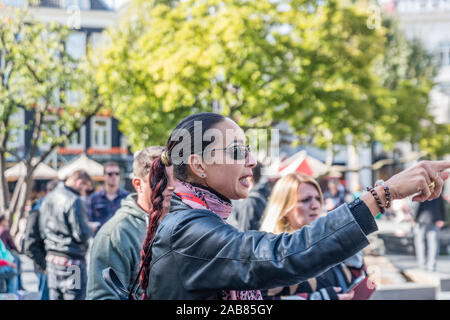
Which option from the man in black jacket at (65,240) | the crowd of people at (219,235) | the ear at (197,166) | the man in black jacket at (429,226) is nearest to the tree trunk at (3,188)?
the man in black jacket at (65,240)

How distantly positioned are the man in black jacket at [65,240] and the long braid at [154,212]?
11.2ft

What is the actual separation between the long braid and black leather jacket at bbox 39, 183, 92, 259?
3.49 meters

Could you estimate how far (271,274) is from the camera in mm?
1557

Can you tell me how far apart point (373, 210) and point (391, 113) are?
19447 mm

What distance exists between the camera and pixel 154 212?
2.18m

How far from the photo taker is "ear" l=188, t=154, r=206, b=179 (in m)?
1.90

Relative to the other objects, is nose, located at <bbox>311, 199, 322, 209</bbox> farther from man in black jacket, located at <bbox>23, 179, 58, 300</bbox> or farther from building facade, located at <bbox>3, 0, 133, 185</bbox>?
building facade, located at <bbox>3, 0, 133, 185</bbox>

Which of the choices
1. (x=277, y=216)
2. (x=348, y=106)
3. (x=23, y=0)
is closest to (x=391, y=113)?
(x=348, y=106)

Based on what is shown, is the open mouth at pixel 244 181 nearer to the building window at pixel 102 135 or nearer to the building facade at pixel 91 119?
the building facade at pixel 91 119

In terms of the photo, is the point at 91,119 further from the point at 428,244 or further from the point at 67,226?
the point at 67,226

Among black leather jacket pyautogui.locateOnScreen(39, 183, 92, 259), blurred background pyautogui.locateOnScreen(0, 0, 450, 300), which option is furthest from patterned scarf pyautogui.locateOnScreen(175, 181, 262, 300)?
blurred background pyautogui.locateOnScreen(0, 0, 450, 300)

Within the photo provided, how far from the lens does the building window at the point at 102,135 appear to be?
32312 mm

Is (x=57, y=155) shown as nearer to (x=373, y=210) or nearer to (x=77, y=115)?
(x=77, y=115)

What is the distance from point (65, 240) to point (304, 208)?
271cm
